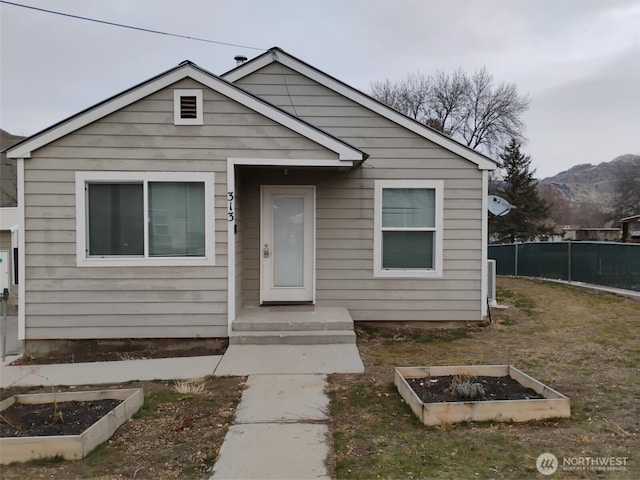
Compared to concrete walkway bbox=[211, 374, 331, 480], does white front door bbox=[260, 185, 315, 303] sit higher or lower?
higher

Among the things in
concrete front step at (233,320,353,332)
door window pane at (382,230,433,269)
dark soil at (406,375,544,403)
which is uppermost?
door window pane at (382,230,433,269)

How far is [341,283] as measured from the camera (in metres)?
7.63

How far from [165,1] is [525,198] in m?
37.7

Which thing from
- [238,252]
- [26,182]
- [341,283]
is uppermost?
[26,182]

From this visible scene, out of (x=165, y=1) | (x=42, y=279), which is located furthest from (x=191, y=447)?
(x=165, y=1)

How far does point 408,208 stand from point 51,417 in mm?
5779

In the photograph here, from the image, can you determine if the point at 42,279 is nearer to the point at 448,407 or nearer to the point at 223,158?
the point at 223,158

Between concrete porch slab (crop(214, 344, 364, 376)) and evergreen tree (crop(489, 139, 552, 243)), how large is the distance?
121ft

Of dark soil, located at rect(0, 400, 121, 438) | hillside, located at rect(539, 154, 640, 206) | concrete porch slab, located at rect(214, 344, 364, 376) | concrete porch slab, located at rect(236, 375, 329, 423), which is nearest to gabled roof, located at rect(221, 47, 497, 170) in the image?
concrete porch slab, located at rect(214, 344, 364, 376)

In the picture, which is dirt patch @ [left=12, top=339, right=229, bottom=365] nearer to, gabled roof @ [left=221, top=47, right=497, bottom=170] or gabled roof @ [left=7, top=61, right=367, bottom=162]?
gabled roof @ [left=7, top=61, right=367, bottom=162]

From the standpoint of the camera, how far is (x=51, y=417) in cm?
376

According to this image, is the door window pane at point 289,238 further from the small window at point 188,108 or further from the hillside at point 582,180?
the hillside at point 582,180

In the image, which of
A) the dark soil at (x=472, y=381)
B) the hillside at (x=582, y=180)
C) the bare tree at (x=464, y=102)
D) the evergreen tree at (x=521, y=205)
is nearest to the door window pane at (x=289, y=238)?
the dark soil at (x=472, y=381)

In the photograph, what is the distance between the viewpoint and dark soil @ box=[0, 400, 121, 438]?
3504 mm
